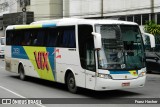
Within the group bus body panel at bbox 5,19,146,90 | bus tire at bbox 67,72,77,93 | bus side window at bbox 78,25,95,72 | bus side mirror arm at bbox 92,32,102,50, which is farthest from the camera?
bus tire at bbox 67,72,77,93

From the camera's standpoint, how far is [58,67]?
15.4m

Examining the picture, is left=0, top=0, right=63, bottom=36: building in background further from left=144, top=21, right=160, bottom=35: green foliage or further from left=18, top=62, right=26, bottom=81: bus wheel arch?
left=18, top=62, right=26, bottom=81: bus wheel arch

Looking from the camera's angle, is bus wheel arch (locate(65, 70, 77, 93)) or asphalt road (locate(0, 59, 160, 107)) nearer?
asphalt road (locate(0, 59, 160, 107))

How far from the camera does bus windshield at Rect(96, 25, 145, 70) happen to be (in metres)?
12.7

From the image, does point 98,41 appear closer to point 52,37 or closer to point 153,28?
point 52,37

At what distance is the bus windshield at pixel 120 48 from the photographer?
41.7 ft

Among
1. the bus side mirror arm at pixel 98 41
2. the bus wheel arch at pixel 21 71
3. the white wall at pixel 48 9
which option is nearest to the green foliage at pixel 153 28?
the bus wheel arch at pixel 21 71

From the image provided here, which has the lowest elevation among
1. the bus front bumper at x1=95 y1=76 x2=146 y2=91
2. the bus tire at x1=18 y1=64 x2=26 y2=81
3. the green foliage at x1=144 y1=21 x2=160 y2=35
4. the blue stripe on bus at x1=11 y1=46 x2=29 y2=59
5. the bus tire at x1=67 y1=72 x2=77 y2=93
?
the bus tire at x1=18 y1=64 x2=26 y2=81

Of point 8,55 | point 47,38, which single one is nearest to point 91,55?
point 47,38

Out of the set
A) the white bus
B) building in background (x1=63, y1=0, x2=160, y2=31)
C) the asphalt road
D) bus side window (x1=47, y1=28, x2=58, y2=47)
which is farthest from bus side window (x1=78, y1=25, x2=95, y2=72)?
building in background (x1=63, y1=0, x2=160, y2=31)

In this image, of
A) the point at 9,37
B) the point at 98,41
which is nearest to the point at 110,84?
the point at 98,41

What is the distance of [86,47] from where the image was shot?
13375 mm

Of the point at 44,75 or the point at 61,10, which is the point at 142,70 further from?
the point at 61,10

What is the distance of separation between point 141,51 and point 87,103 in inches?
114
